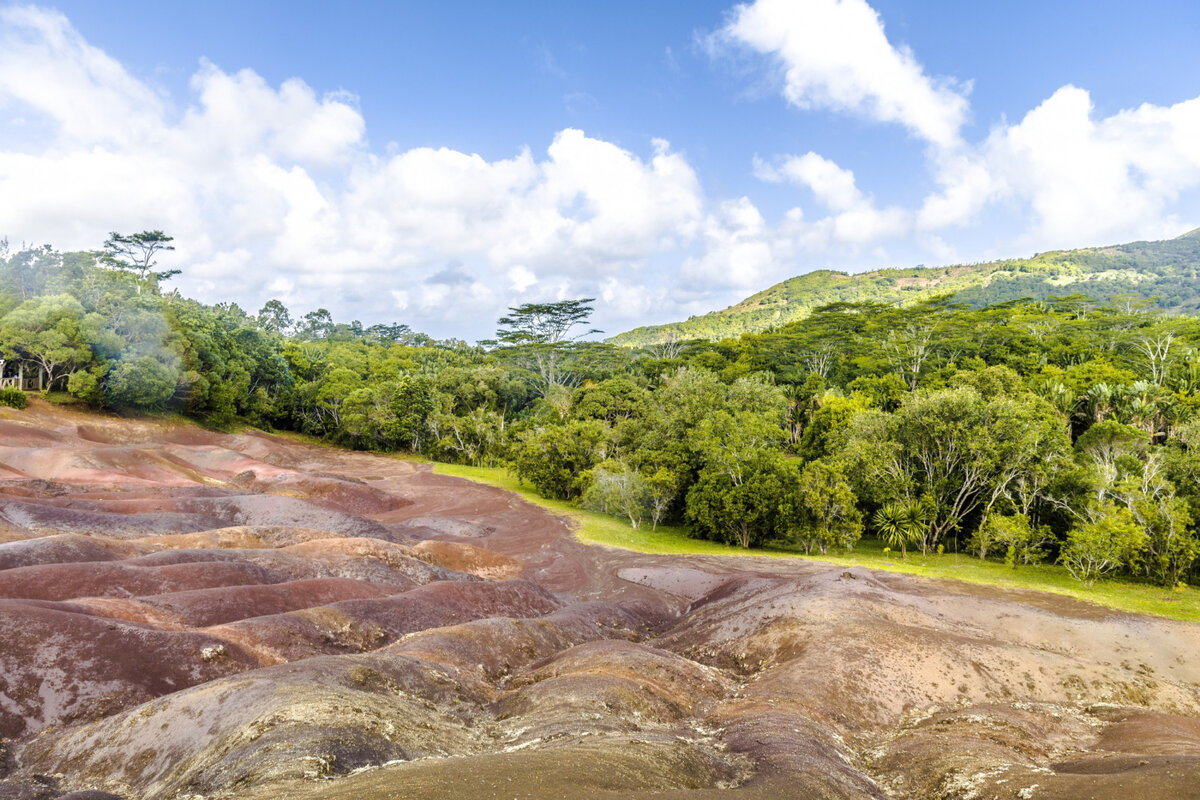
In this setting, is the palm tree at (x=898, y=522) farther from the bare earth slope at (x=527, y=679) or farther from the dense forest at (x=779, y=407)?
the bare earth slope at (x=527, y=679)

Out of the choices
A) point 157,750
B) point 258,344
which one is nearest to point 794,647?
point 157,750

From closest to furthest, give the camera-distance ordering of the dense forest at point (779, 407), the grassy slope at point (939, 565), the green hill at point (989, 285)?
the grassy slope at point (939, 565) → the dense forest at point (779, 407) → the green hill at point (989, 285)

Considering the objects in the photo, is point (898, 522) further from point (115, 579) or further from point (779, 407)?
point (115, 579)

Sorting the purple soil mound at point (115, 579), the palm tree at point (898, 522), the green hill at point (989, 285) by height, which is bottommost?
the purple soil mound at point (115, 579)

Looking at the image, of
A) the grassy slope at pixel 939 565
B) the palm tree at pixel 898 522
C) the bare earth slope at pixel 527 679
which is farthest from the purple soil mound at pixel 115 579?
the palm tree at pixel 898 522

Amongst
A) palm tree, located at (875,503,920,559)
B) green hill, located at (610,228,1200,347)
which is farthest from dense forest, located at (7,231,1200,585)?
green hill, located at (610,228,1200,347)

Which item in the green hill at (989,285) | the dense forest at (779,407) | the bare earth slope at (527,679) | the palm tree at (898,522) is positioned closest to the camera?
the bare earth slope at (527,679)
